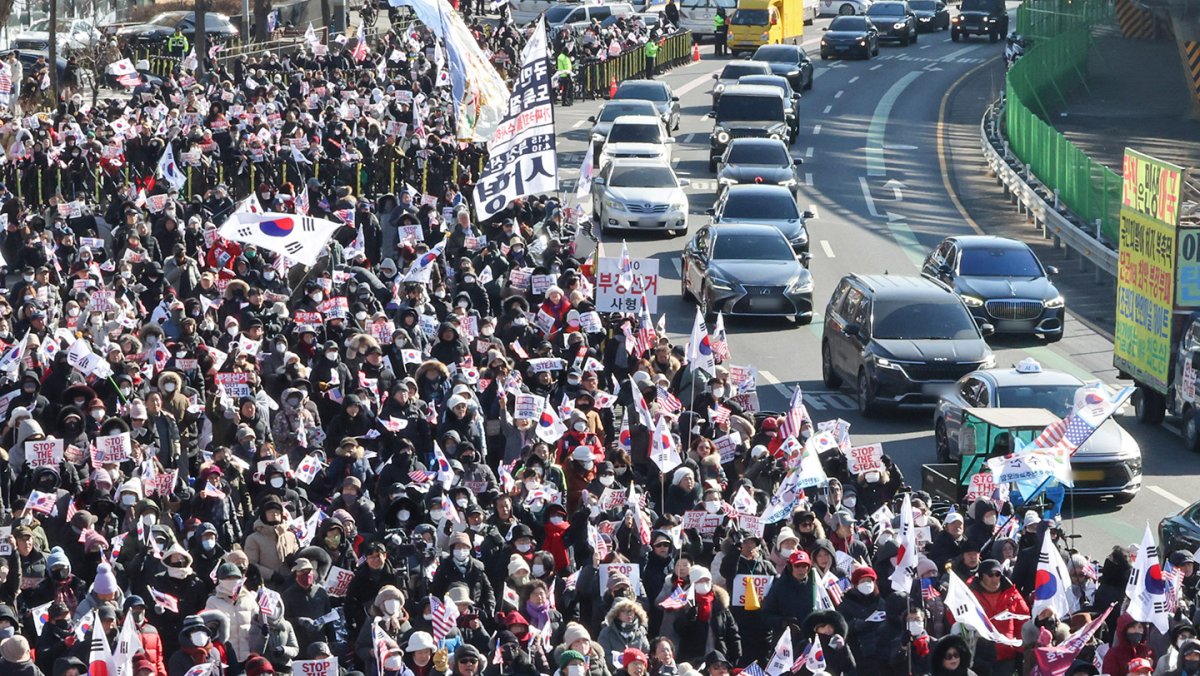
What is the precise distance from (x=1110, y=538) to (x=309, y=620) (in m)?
8.17

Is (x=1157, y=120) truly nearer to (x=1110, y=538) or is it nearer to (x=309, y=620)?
(x=1110, y=538)

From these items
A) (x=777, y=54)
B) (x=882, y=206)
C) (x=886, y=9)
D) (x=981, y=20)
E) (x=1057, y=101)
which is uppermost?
(x=886, y=9)

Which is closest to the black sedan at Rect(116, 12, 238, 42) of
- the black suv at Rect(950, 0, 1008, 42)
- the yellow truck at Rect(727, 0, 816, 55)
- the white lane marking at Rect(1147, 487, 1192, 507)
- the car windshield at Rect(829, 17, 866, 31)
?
the yellow truck at Rect(727, 0, 816, 55)

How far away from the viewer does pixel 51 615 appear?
1362cm

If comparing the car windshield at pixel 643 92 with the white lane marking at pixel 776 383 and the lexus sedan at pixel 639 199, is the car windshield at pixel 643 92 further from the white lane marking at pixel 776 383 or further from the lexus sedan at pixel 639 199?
the white lane marking at pixel 776 383

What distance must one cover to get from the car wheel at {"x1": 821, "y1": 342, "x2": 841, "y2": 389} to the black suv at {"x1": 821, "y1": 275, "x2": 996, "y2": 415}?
0.04 ft

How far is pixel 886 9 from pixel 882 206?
101 ft

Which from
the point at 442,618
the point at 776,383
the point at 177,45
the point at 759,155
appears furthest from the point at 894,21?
the point at 442,618

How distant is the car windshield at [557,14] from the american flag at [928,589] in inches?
2129

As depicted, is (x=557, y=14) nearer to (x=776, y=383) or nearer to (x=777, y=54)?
(x=777, y=54)

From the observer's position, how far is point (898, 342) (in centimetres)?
2395

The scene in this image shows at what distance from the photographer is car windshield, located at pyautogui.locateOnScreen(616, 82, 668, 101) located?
4750 centimetres

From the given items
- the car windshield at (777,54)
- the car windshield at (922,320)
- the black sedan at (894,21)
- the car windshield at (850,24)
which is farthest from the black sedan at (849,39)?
the car windshield at (922,320)

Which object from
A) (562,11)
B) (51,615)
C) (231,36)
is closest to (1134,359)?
(51,615)
